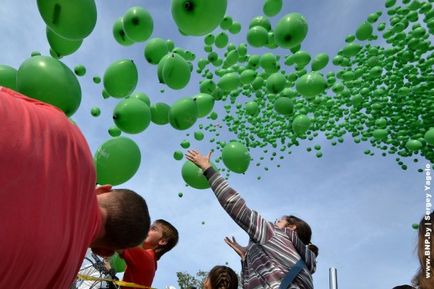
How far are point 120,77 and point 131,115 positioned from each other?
0.37 m

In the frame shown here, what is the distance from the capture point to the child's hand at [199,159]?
277cm

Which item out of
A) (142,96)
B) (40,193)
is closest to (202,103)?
(142,96)

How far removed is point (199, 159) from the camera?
2.82 meters

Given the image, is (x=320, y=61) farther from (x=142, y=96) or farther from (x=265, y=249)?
(x=265, y=249)

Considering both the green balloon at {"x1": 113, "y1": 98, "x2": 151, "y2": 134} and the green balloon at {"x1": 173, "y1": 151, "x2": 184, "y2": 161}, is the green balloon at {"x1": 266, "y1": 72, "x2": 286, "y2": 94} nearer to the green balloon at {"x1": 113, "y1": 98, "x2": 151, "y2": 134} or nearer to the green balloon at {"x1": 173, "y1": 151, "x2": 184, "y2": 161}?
the green balloon at {"x1": 173, "y1": 151, "x2": 184, "y2": 161}

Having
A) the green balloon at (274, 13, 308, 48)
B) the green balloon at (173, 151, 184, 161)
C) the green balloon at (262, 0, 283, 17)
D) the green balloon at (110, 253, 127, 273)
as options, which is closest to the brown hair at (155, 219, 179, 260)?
the green balloon at (110, 253, 127, 273)

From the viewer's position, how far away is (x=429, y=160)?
770cm

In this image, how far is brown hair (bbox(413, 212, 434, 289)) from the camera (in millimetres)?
1267

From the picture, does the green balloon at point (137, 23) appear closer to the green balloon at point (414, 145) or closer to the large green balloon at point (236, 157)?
the large green balloon at point (236, 157)

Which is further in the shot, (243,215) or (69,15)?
(243,215)

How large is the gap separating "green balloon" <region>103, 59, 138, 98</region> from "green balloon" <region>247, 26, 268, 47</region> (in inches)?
69.7

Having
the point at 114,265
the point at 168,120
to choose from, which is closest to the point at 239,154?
the point at 168,120

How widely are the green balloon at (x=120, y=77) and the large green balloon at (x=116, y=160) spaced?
578 mm

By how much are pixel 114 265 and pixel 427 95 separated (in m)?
6.00
